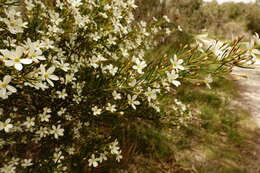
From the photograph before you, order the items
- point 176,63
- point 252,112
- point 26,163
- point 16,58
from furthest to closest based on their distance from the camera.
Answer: point 252,112 < point 26,163 < point 176,63 < point 16,58

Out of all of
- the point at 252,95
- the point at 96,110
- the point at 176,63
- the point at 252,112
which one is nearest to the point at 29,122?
the point at 96,110

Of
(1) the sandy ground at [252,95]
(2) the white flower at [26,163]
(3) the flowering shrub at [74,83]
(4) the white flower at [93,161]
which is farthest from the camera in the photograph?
(1) the sandy ground at [252,95]

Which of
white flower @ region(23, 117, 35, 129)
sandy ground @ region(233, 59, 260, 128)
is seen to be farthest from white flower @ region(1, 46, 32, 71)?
sandy ground @ region(233, 59, 260, 128)

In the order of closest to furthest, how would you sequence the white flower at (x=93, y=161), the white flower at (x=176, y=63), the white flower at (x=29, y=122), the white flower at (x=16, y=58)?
1. the white flower at (x=16, y=58)
2. the white flower at (x=176, y=63)
3. the white flower at (x=29, y=122)
4. the white flower at (x=93, y=161)

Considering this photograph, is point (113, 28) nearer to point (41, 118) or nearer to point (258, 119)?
point (41, 118)

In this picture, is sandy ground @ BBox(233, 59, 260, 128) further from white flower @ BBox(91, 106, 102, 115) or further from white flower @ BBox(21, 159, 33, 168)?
white flower @ BBox(21, 159, 33, 168)

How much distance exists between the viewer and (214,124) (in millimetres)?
3875

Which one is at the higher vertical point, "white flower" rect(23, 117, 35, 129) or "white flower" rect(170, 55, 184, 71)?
"white flower" rect(170, 55, 184, 71)

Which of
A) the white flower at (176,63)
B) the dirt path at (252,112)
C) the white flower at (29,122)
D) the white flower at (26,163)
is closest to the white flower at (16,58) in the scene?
the white flower at (176,63)

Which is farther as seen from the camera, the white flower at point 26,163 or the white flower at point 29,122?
the white flower at point 26,163

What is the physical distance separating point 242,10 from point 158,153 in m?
27.6

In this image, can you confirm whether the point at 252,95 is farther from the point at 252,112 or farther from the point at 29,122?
the point at 29,122

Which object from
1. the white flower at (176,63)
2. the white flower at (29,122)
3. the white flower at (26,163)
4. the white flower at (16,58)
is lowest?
the white flower at (26,163)

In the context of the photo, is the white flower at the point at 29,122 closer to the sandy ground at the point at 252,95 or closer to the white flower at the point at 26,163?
the white flower at the point at 26,163
